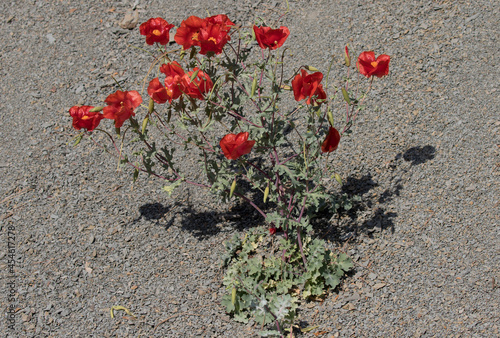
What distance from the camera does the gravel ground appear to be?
243cm

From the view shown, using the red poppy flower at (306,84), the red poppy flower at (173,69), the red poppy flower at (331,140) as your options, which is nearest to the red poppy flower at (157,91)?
the red poppy flower at (173,69)

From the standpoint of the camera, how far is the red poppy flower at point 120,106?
7.04 feet

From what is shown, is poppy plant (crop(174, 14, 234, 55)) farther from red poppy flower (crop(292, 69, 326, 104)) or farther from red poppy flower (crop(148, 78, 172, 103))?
red poppy flower (crop(292, 69, 326, 104))

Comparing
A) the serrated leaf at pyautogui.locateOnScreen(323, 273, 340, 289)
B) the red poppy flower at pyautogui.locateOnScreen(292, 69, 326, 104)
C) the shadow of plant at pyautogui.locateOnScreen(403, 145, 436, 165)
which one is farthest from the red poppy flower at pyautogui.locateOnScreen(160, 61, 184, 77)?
the shadow of plant at pyautogui.locateOnScreen(403, 145, 436, 165)

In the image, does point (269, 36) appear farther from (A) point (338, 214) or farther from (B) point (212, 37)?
(A) point (338, 214)

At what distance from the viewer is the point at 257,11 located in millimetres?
3949

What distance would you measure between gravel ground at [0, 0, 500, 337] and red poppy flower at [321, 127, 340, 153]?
0.71 meters

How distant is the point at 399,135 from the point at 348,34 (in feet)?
3.47

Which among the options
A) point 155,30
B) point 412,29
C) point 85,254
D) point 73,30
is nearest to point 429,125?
point 412,29

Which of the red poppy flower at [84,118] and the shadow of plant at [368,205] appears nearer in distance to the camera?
the red poppy flower at [84,118]

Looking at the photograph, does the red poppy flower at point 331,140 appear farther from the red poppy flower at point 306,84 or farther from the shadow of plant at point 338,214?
the shadow of plant at point 338,214

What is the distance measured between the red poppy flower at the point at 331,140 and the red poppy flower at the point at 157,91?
75 centimetres

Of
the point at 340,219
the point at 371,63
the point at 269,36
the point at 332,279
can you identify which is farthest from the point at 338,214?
the point at 269,36

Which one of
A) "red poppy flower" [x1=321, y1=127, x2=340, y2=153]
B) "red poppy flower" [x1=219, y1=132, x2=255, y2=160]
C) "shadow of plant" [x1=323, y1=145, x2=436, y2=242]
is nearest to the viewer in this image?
"red poppy flower" [x1=219, y1=132, x2=255, y2=160]
